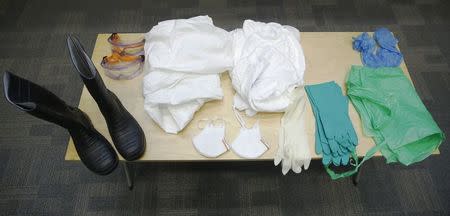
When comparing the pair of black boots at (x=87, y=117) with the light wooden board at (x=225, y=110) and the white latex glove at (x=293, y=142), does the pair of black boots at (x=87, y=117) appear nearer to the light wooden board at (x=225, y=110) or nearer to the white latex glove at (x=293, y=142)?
the light wooden board at (x=225, y=110)

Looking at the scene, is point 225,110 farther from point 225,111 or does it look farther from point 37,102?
point 37,102

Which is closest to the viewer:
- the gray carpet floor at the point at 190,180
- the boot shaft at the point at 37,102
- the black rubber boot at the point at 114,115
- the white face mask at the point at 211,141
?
the boot shaft at the point at 37,102

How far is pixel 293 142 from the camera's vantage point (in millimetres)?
1282

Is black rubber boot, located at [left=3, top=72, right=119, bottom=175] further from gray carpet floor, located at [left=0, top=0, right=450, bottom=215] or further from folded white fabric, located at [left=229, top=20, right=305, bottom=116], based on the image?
folded white fabric, located at [left=229, top=20, right=305, bottom=116]

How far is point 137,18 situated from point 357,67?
149 centimetres

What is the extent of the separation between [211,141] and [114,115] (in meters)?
0.37

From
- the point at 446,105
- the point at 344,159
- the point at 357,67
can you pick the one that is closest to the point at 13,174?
the point at 344,159

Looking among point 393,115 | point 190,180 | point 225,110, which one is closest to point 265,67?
point 225,110

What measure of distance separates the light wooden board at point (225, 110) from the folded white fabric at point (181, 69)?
45 mm

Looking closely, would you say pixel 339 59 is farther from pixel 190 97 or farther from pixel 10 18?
pixel 10 18

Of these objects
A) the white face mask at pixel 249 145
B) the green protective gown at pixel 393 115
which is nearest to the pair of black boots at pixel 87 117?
the white face mask at pixel 249 145

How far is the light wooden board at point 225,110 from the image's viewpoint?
1.28 metres

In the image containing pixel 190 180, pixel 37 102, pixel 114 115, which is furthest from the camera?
pixel 190 180

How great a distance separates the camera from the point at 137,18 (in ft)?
7.63
